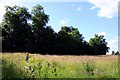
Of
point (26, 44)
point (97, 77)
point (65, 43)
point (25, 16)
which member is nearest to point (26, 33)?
point (26, 44)

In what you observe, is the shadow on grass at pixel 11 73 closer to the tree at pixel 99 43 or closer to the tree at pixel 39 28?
the tree at pixel 39 28

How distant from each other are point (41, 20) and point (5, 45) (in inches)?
528

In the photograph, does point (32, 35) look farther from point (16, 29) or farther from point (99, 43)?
point (99, 43)

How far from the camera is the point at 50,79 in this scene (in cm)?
739

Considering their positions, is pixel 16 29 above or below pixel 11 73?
above

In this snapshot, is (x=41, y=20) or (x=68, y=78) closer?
(x=68, y=78)

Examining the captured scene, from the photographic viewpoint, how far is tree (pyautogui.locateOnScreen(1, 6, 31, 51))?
153ft

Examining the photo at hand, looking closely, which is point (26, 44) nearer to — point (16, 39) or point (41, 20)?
point (16, 39)

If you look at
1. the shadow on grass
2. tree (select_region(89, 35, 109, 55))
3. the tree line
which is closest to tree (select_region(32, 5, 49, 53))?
the tree line

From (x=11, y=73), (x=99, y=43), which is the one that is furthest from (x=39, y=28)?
(x=11, y=73)

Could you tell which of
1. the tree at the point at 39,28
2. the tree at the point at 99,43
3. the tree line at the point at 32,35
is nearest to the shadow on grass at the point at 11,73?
the tree line at the point at 32,35

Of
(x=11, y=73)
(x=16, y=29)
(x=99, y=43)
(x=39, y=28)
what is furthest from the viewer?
(x=99, y=43)

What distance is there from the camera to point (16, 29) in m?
49.8

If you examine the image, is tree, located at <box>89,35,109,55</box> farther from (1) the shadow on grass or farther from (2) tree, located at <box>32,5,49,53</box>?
(1) the shadow on grass
